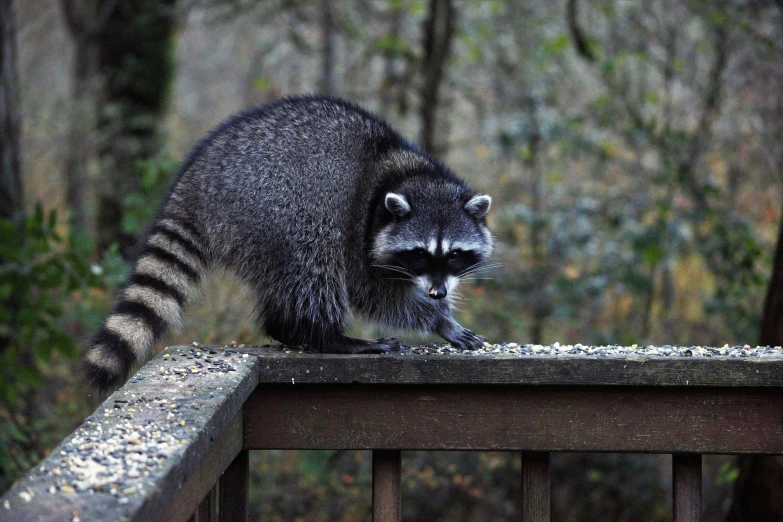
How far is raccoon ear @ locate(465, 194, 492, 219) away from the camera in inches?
132

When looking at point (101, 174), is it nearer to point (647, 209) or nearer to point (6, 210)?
point (6, 210)

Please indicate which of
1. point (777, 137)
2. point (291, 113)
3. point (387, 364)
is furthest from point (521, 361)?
point (777, 137)

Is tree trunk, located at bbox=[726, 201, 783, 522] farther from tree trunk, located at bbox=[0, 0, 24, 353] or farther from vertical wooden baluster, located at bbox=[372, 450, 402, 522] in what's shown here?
tree trunk, located at bbox=[0, 0, 24, 353]

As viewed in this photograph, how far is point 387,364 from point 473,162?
7446 millimetres

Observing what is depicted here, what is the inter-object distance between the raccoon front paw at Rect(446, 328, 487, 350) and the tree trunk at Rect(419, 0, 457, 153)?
3542 mm

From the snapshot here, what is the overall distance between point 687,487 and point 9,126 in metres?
3.59

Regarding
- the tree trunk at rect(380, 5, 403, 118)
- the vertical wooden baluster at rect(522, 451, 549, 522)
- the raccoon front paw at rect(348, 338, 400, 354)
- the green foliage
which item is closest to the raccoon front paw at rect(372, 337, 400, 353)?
the raccoon front paw at rect(348, 338, 400, 354)

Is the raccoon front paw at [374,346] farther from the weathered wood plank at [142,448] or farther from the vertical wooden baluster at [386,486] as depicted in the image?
the weathered wood plank at [142,448]

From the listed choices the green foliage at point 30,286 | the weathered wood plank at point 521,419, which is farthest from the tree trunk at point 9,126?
the weathered wood plank at point 521,419

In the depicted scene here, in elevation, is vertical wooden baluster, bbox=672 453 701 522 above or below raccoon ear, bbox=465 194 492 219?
below

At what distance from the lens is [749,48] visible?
628 centimetres

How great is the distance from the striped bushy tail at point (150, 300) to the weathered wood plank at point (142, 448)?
258 millimetres

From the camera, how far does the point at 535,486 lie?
2.13 metres

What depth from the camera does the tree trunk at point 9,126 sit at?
14.2 ft
